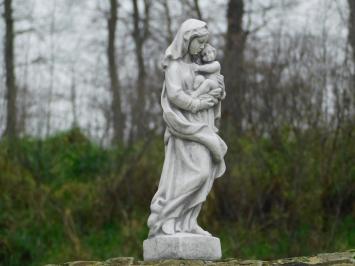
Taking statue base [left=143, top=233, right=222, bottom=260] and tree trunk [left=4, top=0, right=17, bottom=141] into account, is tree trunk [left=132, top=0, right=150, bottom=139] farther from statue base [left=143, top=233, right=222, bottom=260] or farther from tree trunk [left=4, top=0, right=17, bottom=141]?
statue base [left=143, top=233, right=222, bottom=260]

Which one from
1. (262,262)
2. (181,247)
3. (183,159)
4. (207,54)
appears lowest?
(262,262)

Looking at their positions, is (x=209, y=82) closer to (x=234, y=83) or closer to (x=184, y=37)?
(x=184, y=37)

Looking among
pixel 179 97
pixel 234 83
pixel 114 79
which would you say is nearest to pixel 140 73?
pixel 114 79

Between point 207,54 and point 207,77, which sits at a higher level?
point 207,54

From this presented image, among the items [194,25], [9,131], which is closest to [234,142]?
[9,131]

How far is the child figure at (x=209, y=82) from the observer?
32.4ft

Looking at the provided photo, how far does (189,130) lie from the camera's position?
9703 millimetres

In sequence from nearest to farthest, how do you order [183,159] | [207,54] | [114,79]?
[183,159] → [207,54] → [114,79]

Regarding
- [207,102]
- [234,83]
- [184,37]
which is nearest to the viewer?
[207,102]

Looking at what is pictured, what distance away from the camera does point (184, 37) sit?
9930 mm

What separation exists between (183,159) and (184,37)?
130 cm

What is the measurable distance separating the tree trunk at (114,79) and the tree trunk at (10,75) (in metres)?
2.24

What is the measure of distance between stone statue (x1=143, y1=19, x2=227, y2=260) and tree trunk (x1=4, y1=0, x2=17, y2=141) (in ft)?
32.0

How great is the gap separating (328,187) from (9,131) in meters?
6.96
